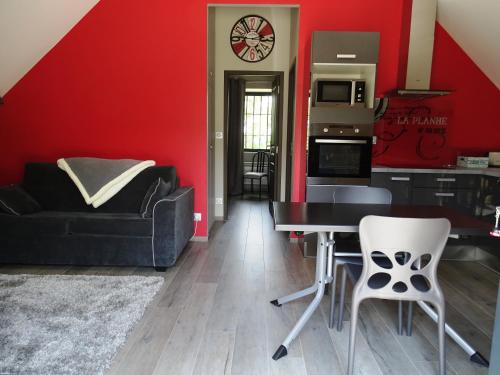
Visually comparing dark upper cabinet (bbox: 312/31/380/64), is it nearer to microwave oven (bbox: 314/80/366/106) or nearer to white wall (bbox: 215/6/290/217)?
microwave oven (bbox: 314/80/366/106)

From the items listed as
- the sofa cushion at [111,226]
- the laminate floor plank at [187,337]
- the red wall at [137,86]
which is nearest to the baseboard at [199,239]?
the red wall at [137,86]

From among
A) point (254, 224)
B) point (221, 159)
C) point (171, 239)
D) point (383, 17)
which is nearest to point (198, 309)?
point (171, 239)

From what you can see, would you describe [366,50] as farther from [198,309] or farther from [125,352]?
[125,352]

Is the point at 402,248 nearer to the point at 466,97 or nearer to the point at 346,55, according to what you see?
the point at 346,55

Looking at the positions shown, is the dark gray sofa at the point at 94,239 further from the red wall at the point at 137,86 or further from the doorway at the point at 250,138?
the doorway at the point at 250,138

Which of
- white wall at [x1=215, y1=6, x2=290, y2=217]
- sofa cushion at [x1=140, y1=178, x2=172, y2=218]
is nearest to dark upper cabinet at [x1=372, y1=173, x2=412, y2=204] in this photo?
white wall at [x1=215, y1=6, x2=290, y2=217]

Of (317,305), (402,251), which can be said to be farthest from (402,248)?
(317,305)

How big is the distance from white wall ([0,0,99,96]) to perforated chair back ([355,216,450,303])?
3.46 metres

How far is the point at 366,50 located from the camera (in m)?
3.52

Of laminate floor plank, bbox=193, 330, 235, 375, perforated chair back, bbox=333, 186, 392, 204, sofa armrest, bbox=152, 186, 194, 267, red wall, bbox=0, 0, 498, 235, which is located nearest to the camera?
laminate floor plank, bbox=193, 330, 235, 375

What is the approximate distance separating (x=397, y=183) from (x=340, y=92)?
1.05 m

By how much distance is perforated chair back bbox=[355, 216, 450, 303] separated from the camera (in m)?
1.65

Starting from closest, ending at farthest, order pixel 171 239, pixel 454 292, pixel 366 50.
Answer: pixel 454 292 < pixel 171 239 < pixel 366 50

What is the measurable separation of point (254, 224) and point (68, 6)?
10.6 ft
